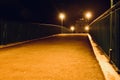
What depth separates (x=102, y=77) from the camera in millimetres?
6434

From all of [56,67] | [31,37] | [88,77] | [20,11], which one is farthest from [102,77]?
[20,11]

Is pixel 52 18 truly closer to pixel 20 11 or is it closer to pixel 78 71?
pixel 20 11

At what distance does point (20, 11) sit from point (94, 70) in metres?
28.8

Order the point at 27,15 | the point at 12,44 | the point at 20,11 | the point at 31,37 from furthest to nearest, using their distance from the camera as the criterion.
Result: 1. the point at 27,15
2. the point at 20,11
3. the point at 31,37
4. the point at 12,44

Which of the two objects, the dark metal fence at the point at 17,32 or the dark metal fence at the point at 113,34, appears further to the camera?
the dark metal fence at the point at 17,32

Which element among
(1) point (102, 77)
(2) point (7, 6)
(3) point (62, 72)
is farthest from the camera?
(2) point (7, 6)

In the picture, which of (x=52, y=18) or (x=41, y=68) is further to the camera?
(x=52, y=18)

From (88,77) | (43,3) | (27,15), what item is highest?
(43,3)

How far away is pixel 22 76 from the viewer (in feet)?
21.9

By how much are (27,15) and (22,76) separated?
31297 millimetres

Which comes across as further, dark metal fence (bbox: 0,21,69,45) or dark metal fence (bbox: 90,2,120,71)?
dark metal fence (bbox: 0,21,69,45)

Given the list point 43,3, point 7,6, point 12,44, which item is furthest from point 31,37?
point 43,3

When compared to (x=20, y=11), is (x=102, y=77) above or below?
below

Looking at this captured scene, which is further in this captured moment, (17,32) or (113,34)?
(17,32)
